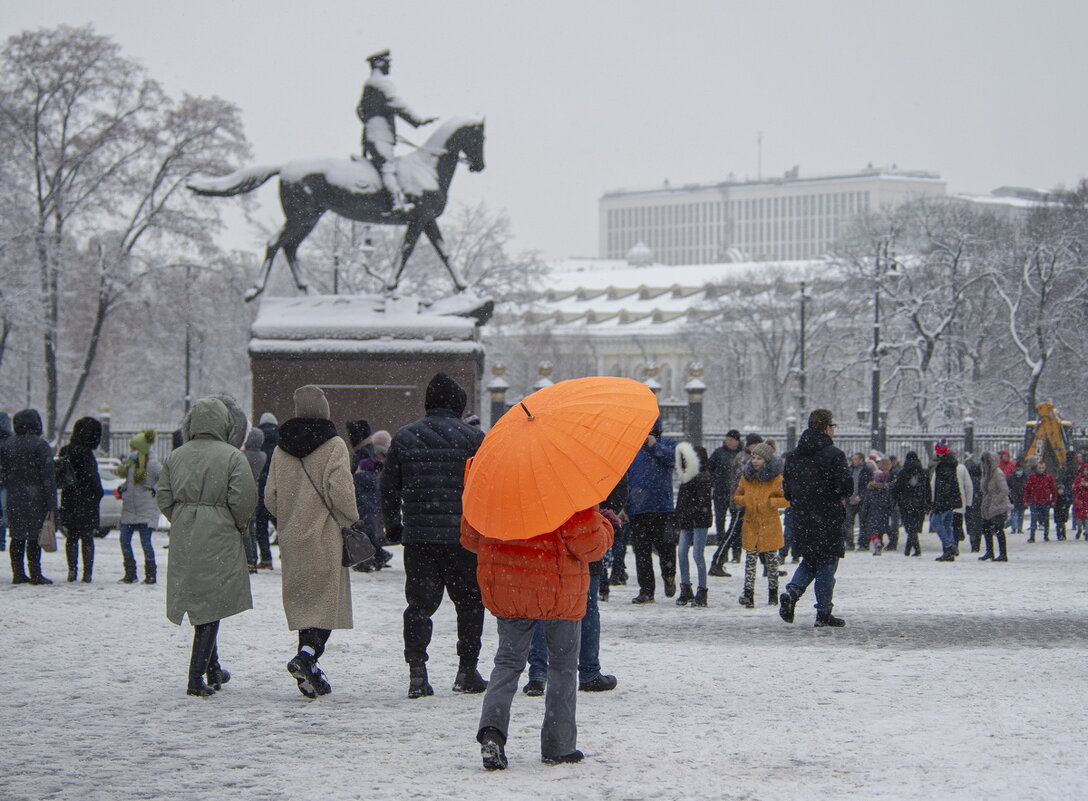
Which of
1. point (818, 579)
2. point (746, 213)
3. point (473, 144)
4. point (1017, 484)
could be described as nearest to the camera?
point (818, 579)

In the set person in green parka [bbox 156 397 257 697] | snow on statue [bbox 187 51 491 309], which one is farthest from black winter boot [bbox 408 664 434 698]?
snow on statue [bbox 187 51 491 309]

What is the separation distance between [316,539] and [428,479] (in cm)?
66

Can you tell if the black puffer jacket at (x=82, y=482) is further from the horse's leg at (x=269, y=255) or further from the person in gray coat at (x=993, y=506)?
the person in gray coat at (x=993, y=506)

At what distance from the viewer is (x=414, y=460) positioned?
834 cm

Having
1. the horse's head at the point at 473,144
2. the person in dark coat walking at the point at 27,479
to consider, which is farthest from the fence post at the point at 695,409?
the person in dark coat walking at the point at 27,479

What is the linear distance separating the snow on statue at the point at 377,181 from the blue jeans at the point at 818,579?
31.4 feet

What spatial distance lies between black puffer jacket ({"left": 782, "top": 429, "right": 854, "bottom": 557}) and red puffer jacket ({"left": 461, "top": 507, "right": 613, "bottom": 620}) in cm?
466

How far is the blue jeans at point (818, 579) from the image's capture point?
11.3 metres

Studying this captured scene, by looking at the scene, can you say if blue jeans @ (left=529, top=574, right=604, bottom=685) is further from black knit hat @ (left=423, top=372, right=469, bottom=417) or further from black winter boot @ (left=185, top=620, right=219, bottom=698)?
black winter boot @ (left=185, top=620, right=219, bottom=698)

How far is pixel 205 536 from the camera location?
8133 mm

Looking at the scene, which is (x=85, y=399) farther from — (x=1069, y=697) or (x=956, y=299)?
(x=1069, y=697)

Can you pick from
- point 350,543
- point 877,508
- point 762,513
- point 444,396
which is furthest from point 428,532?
point 877,508

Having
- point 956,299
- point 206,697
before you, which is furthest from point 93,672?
point 956,299

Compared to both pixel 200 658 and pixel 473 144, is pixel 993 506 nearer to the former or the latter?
pixel 473 144
